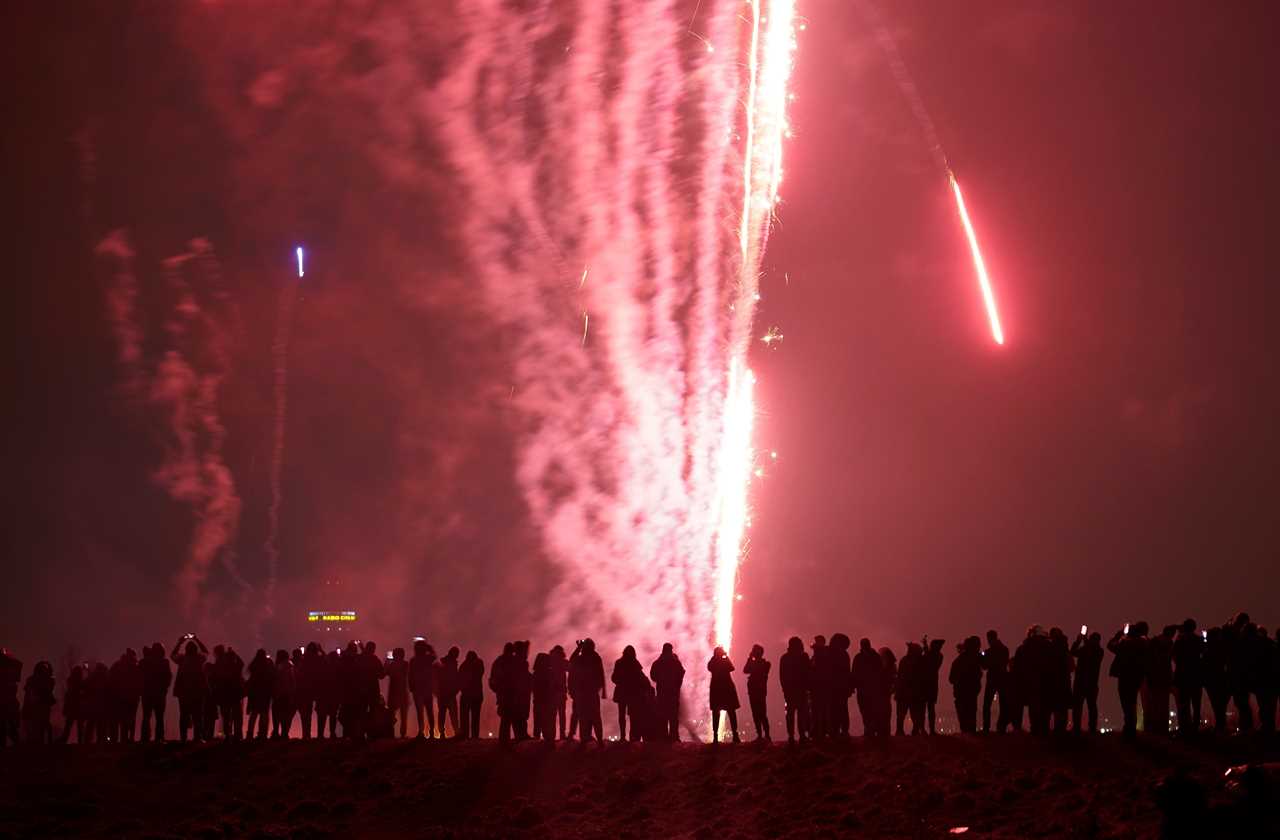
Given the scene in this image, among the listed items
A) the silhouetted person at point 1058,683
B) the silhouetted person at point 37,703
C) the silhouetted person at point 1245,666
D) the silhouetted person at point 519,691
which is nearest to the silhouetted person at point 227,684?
the silhouetted person at point 37,703

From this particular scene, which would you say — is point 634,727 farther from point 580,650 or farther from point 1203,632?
point 1203,632

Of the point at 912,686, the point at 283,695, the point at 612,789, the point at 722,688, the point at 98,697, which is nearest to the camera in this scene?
the point at 612,789

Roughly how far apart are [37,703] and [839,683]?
16.2 m

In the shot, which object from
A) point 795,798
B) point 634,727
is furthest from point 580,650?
point 795,798

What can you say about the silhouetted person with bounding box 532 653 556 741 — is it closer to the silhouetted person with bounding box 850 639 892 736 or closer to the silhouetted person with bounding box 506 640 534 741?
the silhouetted person with bounding box 506 640 534 741

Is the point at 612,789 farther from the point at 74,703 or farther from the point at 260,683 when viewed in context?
the point at 74,703

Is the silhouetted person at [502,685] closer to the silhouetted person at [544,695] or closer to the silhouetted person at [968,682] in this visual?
the silhouetted person at [544,695]

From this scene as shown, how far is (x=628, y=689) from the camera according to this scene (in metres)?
24.9

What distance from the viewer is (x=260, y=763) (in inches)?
971

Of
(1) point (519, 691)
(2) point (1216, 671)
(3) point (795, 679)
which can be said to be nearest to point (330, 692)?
(1) point (519, 691)

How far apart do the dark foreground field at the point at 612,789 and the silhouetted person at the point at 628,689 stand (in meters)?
0.96

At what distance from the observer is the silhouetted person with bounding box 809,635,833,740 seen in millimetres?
23781

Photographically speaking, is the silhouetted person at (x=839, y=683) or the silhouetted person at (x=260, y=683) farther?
the silhouetted person at (x=260, y=683)

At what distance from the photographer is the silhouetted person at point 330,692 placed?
26.5 meters
